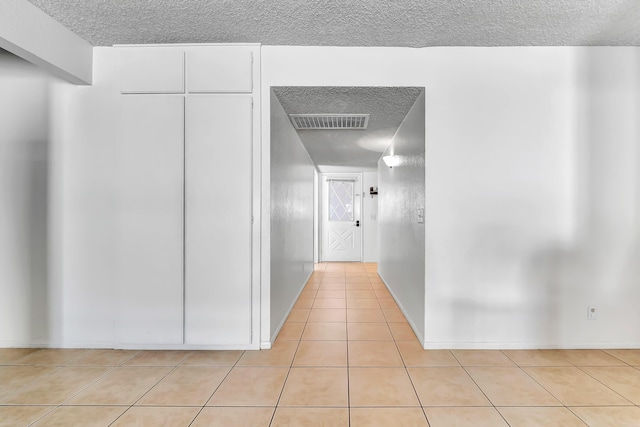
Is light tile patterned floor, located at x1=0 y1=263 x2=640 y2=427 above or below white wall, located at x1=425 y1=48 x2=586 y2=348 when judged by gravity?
below

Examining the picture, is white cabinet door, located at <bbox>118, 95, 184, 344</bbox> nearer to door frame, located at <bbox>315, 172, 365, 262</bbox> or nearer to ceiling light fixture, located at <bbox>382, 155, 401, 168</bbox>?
ceiling light fixture, located at <bbox>382, 155, 401, 168</bbox>

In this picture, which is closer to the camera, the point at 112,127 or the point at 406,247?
the point at 112,127

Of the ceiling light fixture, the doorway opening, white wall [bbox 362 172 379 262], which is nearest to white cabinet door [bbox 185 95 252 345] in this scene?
the doorway opening

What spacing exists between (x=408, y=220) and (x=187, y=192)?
2.14 meters

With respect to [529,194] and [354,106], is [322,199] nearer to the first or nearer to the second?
[354,106]

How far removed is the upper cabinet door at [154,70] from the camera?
2.48 metres

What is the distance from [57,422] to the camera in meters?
1.64

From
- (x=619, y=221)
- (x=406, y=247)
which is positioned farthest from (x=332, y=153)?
(x=619, y=221)

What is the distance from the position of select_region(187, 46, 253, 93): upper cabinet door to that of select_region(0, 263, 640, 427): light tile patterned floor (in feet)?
7.10

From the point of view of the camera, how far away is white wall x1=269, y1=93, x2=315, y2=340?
2.72 meters

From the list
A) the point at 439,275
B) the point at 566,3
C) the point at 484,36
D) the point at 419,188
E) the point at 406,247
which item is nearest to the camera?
the point at 566,3

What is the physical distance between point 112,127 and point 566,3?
3466 mm

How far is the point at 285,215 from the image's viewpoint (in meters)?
3.30

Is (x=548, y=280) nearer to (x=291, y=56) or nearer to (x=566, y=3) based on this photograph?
(x=566, y=3)
